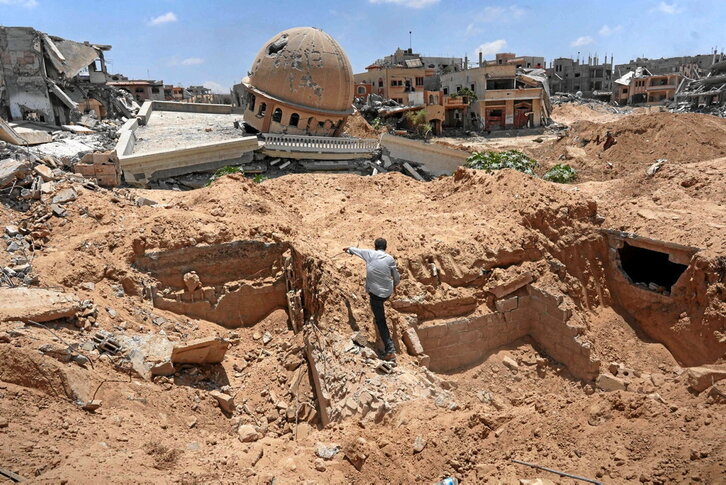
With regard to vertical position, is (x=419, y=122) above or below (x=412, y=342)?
above

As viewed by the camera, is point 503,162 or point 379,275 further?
point 503,162

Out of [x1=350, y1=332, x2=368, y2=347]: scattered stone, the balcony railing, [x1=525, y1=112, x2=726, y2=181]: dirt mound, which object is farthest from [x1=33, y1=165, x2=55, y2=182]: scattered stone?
[x1=525, y1=112, x2=726, y2=181]: dirt mound

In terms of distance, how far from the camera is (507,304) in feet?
32.9

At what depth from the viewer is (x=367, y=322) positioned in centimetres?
845

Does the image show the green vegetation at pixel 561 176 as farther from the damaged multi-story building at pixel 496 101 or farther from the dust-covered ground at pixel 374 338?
the damaged multi-story building at pixel 496 101

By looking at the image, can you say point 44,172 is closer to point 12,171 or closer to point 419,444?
point 12,171

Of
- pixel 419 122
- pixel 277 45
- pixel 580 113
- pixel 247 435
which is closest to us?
pixel 247 435

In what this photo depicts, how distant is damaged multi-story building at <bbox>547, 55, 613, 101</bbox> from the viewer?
62812mm

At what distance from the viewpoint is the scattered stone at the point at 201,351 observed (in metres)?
7.09

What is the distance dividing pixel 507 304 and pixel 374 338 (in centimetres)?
Result: 325

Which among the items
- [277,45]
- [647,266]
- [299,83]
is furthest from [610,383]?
[277,45]

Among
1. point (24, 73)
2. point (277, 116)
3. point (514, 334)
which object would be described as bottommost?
point (514, 334)

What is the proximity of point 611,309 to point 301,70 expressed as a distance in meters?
16.3

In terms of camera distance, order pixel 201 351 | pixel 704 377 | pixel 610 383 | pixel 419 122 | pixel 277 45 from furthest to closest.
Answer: pixel 419 122 → pixel 277 45 → pixel 610 383 → pixel 201 351 → pixel 704 377
